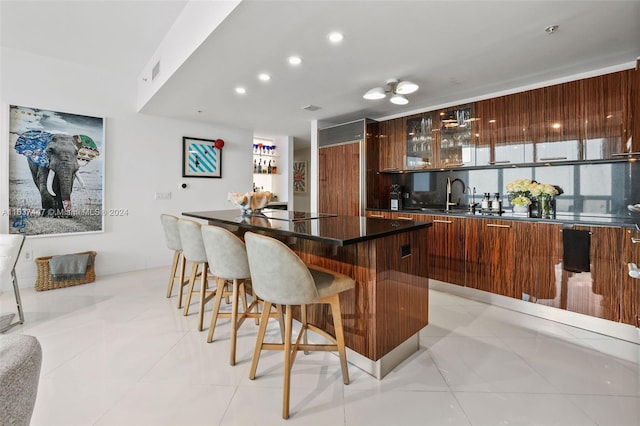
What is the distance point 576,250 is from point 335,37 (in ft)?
8.74

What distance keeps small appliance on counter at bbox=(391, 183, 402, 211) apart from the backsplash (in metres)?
0.56

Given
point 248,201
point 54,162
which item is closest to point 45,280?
point 54,162

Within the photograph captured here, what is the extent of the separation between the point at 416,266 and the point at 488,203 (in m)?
2.05

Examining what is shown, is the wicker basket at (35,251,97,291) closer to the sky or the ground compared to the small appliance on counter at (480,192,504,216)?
closer to the ground

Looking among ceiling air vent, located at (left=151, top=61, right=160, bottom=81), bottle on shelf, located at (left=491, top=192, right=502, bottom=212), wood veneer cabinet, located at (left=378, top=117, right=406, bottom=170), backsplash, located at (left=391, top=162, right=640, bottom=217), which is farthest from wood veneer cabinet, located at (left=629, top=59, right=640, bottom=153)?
ceiling air vent, located at (left=151, top=61, right=160, bottom=81)

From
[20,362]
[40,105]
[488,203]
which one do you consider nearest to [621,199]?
[488,203]

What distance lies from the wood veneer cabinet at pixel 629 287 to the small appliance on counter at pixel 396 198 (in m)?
2.31

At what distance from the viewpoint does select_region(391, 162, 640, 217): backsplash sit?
2.79 m

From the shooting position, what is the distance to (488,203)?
3.57 m

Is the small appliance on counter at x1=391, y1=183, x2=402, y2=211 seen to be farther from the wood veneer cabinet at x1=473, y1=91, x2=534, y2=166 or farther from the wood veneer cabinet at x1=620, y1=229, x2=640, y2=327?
the wood veneer cabinet at x1=620, y1=229, x2=640, y2=327

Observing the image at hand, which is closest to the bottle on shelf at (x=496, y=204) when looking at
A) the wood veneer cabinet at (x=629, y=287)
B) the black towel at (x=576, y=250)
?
the black towel at (x=576, y=250)

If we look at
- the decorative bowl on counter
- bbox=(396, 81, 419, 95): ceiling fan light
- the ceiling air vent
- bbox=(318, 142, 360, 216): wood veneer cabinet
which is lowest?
the decorative bowl on counter

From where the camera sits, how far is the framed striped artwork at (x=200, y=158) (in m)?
4.79

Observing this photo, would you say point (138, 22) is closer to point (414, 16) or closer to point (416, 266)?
point (414, 16)
